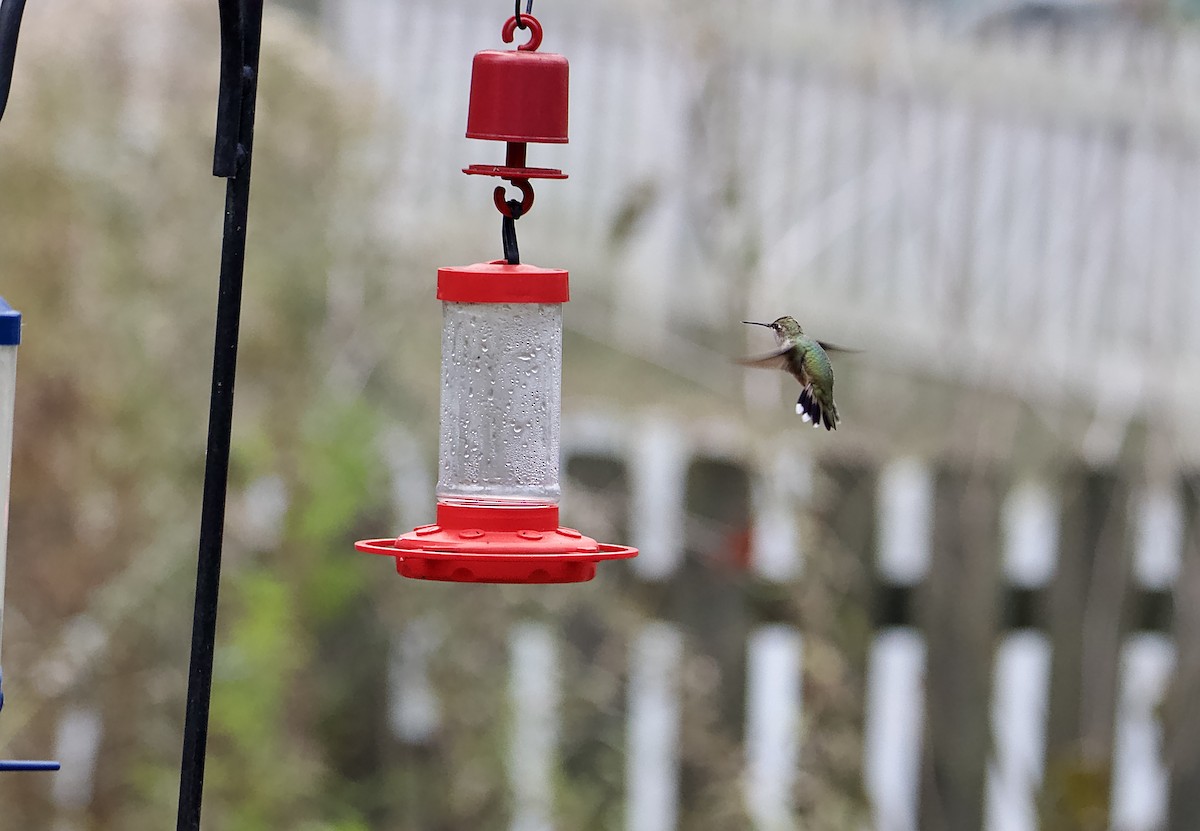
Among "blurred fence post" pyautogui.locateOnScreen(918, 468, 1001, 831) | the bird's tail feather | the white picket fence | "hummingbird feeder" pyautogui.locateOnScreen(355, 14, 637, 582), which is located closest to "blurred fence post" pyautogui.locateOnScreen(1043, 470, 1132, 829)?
the white picket fence

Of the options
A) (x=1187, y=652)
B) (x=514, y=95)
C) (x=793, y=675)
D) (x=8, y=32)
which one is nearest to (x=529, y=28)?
(x=514, y=95)

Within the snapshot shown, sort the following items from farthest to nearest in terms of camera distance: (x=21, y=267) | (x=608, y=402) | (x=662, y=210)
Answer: (x=662, y=210)
(x=608, y=402)
(x=21, y=267)

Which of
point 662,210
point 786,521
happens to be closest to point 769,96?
point 662,210

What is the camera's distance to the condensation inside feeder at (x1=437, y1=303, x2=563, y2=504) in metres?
1.98

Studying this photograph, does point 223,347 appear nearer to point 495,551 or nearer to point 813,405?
point 495,551

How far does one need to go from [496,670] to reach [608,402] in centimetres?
63

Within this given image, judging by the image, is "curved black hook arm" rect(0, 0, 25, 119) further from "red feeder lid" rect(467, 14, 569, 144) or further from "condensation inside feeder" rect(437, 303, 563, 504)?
"condensation inside feeder" rect(437, 303, 563, 504)

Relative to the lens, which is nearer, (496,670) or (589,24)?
(496,670)

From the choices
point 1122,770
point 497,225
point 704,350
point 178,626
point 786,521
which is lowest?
point 1122,770

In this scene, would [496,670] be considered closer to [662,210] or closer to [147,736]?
[147,736]

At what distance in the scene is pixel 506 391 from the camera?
200 cm

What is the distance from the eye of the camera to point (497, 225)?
12.7ft

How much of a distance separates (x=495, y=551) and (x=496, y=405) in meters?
0.29

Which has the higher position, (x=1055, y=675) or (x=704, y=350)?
(x=704, y=350)
